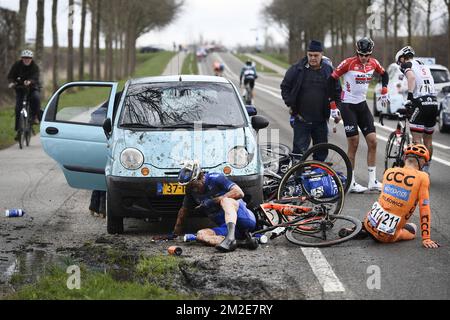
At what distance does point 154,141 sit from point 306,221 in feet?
6.05

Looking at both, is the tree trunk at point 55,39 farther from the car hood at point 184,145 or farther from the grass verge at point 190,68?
the car hood at point 184,145

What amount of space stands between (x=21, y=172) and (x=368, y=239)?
761cm

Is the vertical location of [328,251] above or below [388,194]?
below

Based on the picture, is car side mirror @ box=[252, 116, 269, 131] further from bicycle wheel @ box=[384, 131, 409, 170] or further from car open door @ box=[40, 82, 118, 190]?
bicycle wheel @ box=[384, 131, 409, 170]

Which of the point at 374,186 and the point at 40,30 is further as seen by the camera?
the point at 40,30

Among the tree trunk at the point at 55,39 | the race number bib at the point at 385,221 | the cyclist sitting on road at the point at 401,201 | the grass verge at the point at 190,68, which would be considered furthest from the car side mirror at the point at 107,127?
the grass verge at the point at 190,68

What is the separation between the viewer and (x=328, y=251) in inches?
307

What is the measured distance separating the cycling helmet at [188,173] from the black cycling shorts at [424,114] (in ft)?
16.7

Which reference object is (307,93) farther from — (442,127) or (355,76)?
(442,127)

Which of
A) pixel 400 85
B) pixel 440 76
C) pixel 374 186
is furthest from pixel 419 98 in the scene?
pixel 440 76

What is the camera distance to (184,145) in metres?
8.87
